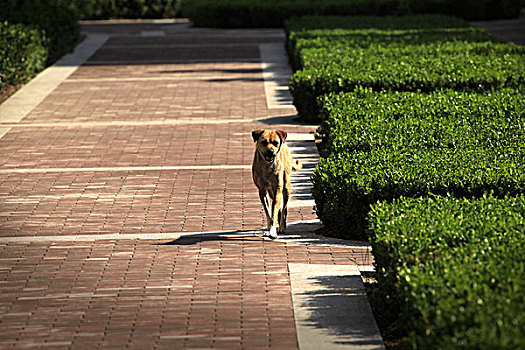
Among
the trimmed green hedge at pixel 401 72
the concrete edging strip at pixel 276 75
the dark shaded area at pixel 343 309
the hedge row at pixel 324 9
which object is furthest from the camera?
the hedge row at pixel 324 9

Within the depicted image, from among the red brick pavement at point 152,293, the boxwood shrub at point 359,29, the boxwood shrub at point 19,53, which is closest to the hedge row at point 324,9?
the boxwood shrub at point 359,29

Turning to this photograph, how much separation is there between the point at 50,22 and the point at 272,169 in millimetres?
19127

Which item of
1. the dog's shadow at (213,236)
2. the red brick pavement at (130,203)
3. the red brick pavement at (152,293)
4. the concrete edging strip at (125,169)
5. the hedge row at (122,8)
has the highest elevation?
the red brick pavement at (152,293)

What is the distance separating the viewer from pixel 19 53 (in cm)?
2098

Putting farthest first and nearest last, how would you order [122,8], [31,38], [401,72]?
[122,8] → [31,38] → [401,72]

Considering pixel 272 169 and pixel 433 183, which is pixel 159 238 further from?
pixel 433 183

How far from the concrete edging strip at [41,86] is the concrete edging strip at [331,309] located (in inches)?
395

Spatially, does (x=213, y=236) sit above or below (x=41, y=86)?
above

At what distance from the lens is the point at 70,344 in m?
6.18

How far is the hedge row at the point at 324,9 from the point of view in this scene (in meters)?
35.7

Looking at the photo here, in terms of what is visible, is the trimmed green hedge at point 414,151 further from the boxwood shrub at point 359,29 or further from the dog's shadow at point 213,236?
the boxwood shrub at point 359,29

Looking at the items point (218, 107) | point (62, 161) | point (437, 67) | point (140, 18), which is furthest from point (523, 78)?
point (140, 18)

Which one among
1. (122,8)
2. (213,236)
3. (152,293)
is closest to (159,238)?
(213,236)

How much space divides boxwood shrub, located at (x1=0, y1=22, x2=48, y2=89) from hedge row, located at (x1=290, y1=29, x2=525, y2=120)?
6714 mm
